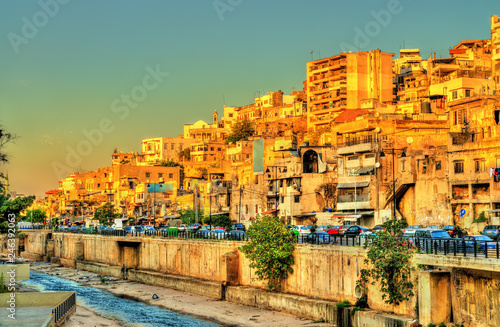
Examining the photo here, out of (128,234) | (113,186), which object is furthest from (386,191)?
(113,186)

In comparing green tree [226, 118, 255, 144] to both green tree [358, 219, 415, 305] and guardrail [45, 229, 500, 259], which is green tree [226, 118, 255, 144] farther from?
green tree [358, 219, 415, 305]

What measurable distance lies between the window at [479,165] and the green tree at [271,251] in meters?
23.7

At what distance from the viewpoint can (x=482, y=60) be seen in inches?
4385

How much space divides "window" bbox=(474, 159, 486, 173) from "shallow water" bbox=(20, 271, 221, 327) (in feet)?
97.8

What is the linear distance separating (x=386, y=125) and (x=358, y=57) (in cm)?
4006

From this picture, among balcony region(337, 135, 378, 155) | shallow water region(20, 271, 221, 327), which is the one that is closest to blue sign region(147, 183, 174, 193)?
balcony region(337, 135, 378, 155)

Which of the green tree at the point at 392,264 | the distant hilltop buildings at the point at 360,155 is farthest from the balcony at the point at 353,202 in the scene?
the green tree at the point at 392,264

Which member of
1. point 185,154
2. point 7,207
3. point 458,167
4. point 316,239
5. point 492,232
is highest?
point 185,154

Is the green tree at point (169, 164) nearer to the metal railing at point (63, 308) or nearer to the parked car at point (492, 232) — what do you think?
the parked car at point (492, 232)

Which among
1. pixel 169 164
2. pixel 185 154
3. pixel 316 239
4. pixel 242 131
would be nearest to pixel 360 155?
pixel 316 239

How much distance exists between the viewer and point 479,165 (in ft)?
202

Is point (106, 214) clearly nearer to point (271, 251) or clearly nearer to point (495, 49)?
point (495, 49)

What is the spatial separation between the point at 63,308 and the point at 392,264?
17228 mm

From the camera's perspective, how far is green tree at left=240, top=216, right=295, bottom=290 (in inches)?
1750
